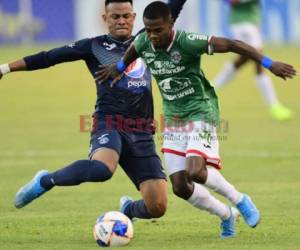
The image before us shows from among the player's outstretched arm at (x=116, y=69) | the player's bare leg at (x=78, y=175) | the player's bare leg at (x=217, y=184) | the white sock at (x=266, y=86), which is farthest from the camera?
the white sock at (x=266, y=86)

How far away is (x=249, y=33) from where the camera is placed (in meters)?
20.1

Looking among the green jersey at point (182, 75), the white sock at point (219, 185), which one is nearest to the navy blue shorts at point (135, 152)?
the green jersey at point (182, 75)

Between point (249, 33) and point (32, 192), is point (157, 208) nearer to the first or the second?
point (32, 192)

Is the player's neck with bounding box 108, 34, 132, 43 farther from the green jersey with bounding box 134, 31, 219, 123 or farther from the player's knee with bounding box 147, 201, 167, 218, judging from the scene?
the player's knee with bounding box 147, 201, 167, 218

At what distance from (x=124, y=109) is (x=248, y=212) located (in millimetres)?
1624

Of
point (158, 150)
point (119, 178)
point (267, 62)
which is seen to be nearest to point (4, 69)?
point (267, 62)

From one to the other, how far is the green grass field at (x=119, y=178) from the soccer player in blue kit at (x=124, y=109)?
0.45 m

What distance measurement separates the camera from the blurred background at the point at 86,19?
36.4 meters

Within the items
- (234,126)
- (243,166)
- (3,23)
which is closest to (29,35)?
(3,23)

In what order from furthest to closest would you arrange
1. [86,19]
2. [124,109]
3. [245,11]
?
[86,19] → [245,11] → [124,109]

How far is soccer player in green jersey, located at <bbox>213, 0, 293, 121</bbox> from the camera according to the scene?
1962cm

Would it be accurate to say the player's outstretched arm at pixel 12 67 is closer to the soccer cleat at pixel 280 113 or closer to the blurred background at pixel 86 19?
the soccer cleat at pixel 280 113

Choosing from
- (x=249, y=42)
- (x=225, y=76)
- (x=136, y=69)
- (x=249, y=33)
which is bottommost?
(x=225, y=76)

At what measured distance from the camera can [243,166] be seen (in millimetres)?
13938
